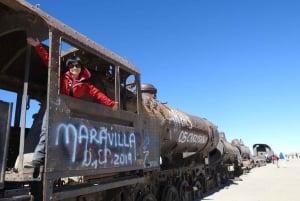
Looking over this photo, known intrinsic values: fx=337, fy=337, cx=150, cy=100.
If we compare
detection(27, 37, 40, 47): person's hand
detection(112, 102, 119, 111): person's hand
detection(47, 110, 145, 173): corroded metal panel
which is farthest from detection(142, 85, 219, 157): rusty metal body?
detection(27, 37, 40, 47): person's hand

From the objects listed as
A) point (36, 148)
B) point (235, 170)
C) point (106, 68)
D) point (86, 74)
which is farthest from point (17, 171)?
point (235, 170)

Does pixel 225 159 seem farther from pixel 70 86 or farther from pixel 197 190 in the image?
pixel 70 86

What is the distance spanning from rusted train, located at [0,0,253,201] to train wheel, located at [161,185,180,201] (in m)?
0.86

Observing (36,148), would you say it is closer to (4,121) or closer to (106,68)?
(4,121)

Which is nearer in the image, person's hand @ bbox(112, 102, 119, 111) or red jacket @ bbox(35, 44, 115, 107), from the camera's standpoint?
red jacket @ bbox(35, 44, 115, 107)

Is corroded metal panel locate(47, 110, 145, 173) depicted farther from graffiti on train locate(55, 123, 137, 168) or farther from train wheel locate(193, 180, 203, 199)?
train wheel locate(193, 180, 203, 199)

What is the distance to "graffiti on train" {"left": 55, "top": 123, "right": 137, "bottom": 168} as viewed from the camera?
3916 millimetres

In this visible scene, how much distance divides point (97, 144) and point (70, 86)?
0.84 metres

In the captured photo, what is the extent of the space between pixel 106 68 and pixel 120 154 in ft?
4.97

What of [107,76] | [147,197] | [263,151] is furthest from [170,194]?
[263,151]

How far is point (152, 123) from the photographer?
263 inches

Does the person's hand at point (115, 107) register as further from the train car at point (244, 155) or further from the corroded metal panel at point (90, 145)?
the train car at point (244, 155)

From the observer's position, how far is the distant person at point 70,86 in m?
3.59

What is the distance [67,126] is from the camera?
3920 mm
